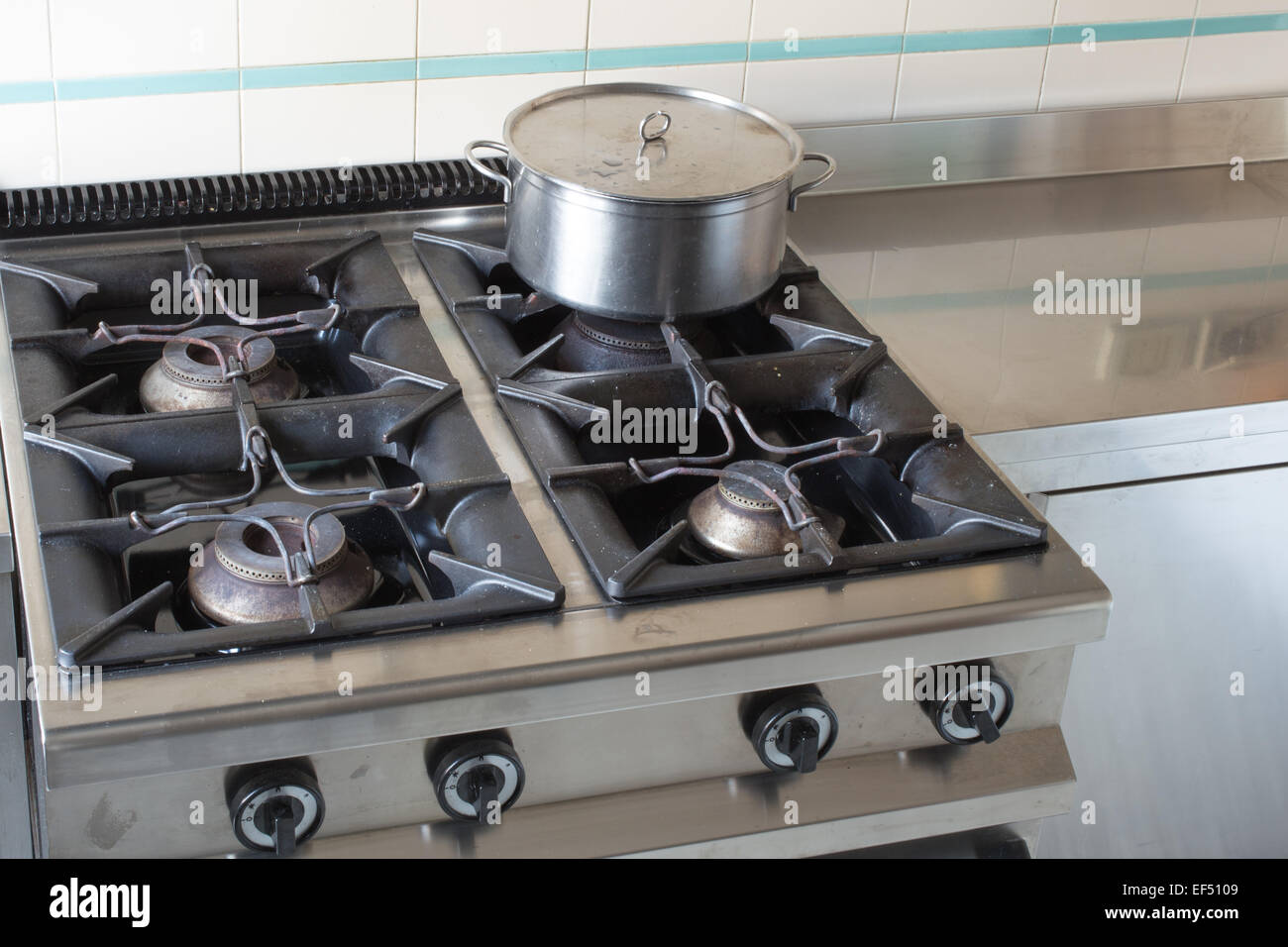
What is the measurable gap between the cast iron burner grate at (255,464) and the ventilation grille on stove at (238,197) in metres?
0.07

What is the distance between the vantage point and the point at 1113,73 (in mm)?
1774

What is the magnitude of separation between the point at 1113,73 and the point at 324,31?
0.99 m

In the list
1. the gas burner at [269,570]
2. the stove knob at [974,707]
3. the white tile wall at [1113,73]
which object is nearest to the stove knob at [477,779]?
the gas burner at [269,570]

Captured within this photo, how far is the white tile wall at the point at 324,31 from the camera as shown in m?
1.38

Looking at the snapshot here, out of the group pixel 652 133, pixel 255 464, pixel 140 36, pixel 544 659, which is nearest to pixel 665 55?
pixel 652 133

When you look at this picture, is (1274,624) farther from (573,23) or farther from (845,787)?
(573,23)

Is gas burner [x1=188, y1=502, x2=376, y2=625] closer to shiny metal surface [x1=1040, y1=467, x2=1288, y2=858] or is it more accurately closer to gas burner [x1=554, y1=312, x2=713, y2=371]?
gas burner [x1=554, y1=312, x2=713, y2=371]

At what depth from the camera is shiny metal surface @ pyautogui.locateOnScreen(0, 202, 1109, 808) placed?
854mm

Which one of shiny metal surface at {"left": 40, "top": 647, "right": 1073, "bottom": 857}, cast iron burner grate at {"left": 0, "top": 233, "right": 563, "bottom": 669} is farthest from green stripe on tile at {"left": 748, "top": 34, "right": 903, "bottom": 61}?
shiny metal surface at {"left": 40, "top": 647, "right": 1073, "bottom": 857}

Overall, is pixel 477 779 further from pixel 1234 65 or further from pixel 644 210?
pixel 1234 65

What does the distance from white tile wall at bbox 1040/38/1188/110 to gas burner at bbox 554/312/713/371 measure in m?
0.78

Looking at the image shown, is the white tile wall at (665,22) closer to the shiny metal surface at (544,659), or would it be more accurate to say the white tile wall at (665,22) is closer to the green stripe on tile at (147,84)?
the green stripe on tile at (147,84)

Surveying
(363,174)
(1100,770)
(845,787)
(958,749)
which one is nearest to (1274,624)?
(1100,770)

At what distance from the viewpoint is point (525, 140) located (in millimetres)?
1241
